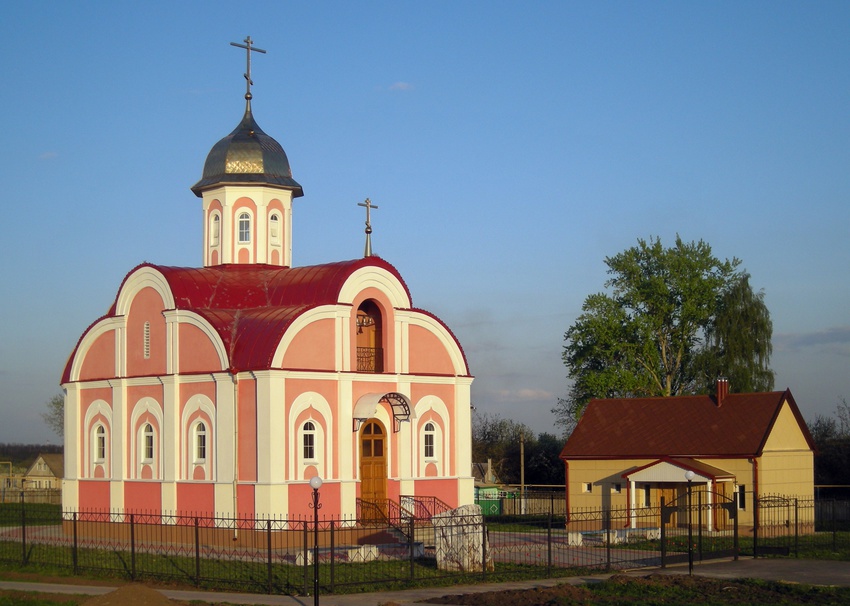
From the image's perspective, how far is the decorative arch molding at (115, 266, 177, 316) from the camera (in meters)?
31.2

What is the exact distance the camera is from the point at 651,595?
1881cm

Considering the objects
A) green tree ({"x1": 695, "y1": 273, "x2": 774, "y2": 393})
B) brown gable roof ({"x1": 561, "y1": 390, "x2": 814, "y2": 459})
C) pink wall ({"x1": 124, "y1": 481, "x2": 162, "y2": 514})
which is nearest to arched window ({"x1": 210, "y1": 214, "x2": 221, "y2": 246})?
pink wall ({"x1": 124, "y1": 481, "x2": 162, "y2": 514})

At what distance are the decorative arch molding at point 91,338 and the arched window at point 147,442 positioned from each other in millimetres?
2083

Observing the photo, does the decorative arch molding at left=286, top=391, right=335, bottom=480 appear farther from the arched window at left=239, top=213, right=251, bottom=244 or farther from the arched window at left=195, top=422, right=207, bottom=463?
the arched window at left=239, top=213, right=251, bottom=244

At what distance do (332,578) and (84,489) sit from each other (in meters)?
15.7

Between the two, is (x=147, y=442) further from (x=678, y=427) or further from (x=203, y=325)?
(x=678, y=427)

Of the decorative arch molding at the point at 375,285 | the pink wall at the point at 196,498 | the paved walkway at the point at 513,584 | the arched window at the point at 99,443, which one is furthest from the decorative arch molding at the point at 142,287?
the paved walkway at the point at 513,584

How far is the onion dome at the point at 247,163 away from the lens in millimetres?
34688

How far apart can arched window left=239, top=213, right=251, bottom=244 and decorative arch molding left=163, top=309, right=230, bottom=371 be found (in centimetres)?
470

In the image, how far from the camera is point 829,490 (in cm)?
4372

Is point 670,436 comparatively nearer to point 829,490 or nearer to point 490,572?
point 829,490

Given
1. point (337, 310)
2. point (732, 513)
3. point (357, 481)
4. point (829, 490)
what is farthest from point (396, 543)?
point (829, 490)

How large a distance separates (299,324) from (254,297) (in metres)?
3.57

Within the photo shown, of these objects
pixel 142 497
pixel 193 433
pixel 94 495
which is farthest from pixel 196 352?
pixel 94 495
